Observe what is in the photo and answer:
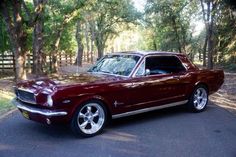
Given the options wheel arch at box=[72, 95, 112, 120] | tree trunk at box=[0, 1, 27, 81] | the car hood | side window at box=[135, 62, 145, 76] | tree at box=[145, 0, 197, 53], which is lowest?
wheel arch at box=[72, 95, 112, 120]

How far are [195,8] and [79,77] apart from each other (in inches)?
1136

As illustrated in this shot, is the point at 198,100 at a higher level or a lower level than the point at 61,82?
lower

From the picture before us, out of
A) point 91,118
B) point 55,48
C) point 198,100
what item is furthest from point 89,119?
point 55,48

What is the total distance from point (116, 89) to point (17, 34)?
6.44 meters

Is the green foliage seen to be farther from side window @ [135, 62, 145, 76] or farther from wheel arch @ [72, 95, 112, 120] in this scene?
A: wheel arch @ [72, 95, 112, 120]

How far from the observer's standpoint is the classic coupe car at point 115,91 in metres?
6.16

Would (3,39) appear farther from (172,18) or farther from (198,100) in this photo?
(172,18)

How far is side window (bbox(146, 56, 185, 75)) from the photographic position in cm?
800

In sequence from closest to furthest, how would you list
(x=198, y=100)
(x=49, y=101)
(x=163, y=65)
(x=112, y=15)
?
(x=49, y=101) < (x=163, y=65) < (x=198, y=100) < (x=112, y=15)

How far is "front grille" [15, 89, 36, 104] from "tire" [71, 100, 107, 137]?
33.4 inches

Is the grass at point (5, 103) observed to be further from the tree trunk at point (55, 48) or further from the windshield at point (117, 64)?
the tree trunk at point (55, 48)

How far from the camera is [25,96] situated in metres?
6.65

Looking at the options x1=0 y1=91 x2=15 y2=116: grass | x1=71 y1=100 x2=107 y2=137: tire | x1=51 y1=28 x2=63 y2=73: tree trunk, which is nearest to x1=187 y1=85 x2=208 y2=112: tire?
x1=71 y1=100 x2=107 y2=137: tire

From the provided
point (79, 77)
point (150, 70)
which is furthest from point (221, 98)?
point (79, 77)
